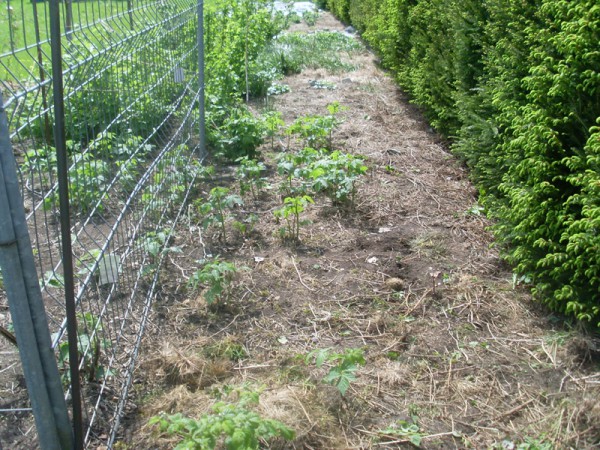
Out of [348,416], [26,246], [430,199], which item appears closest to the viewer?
[26,246]

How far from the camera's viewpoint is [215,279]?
3646 millimetres

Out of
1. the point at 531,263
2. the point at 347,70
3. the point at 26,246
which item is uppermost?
the point at 26,246

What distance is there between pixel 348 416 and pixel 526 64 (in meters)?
2.52

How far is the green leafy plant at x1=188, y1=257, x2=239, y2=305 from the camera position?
3.65 meters

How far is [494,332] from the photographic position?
362 centimetres

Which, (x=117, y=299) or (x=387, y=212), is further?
(x=387, y=212)

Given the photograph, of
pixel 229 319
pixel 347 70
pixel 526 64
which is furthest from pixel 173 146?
pixel 347 70

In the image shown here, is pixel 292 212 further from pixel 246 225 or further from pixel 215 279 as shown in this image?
pixel 215 279

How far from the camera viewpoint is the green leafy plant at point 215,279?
12.0 feet

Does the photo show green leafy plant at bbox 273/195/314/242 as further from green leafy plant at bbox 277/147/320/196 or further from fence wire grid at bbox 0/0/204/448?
fence wire grid at bbox 0/0/204/448

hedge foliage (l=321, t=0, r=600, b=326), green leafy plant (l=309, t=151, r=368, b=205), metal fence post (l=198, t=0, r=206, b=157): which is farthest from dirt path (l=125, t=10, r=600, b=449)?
metal fence post (l=198, t=0, r=206, b=157)

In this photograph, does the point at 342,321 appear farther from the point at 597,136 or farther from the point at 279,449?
the point at 597,136

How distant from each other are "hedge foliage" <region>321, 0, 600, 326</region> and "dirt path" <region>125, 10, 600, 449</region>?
29cm

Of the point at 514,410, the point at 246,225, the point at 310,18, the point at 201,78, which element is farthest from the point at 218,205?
the point at 310,18
